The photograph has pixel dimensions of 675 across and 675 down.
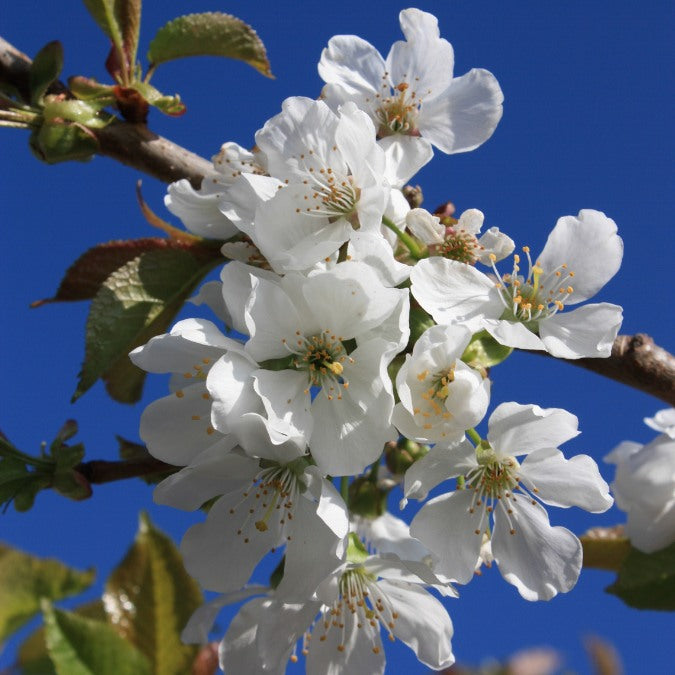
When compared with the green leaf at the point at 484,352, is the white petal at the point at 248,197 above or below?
above

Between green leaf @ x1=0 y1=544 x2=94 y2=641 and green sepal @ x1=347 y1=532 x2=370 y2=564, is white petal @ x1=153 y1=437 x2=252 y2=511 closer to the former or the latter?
green sepal @ x1=347 y1=532 x2=370 y2=564

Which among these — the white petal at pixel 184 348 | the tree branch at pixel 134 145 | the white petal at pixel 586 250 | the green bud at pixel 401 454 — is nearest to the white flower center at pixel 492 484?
the green bud at pixel 401 454

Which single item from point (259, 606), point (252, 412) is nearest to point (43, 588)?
point (259, 606)

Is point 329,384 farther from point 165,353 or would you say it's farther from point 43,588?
point 43,588

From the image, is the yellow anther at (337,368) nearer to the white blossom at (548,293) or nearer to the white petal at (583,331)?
the white blossom at (548,293)

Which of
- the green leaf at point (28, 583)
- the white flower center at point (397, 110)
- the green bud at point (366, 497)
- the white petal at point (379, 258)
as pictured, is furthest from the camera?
the green leaf at point (28, 583)

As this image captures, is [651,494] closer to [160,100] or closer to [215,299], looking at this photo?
[215,299]

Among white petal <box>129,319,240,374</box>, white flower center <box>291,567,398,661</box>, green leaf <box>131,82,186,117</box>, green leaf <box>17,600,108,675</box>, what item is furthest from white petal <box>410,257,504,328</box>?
green leaf <box>17,600,108,675</box>
